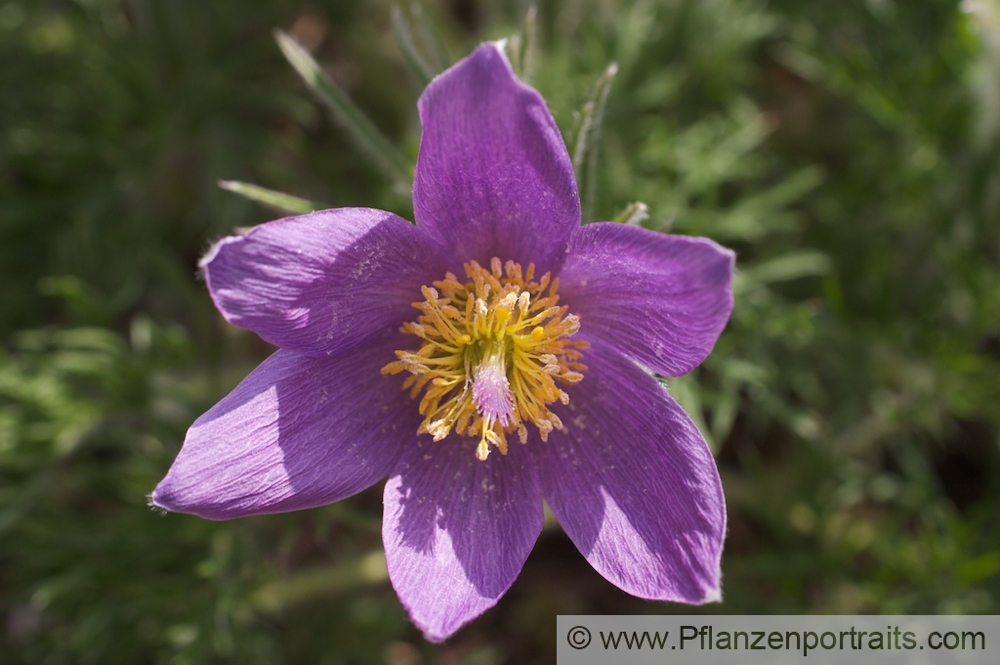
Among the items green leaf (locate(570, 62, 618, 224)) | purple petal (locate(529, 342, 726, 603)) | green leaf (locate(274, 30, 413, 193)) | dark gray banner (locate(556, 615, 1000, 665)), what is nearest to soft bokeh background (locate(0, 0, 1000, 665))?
dark gray banner (locate(556, 615, 1000, 665))

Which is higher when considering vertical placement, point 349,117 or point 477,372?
point 349,117

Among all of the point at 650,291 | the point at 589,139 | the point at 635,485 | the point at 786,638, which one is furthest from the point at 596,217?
the point at 786,638

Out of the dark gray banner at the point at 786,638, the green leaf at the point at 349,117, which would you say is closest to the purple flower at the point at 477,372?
the green leaf at the point at 349,117

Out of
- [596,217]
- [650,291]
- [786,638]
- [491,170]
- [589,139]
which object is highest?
[491,170]

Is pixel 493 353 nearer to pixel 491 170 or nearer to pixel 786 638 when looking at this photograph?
pixel 491 170

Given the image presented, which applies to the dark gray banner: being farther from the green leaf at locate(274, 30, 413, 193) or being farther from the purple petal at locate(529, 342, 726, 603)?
the green leaf at locate(274, 30, 413, 193)

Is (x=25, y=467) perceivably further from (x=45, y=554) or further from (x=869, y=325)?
(x=869, y=325)
